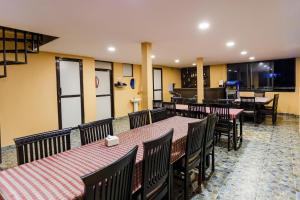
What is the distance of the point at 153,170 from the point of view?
58.8 inches

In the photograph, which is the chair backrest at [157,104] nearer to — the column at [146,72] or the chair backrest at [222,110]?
the column at [146,72]

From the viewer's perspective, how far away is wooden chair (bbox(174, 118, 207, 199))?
200 cm

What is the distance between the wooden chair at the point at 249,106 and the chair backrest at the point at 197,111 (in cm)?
232

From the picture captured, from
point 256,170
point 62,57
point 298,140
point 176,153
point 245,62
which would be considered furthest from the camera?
point 245,62

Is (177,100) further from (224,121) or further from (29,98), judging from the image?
(29,98)

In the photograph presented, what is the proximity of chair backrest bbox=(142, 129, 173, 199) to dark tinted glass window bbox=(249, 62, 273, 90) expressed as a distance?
770 centimetres

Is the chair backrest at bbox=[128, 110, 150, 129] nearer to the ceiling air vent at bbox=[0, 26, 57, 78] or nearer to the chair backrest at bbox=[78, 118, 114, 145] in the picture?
the chair backrest at bbox=[78, 118, 114, 145]

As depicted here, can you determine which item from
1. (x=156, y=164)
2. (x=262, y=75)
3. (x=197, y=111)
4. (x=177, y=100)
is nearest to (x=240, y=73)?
(x=262, y=75)

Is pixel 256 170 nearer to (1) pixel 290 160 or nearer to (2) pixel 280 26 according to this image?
(1) pixel 290 160

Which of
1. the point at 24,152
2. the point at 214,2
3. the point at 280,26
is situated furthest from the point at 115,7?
the point at 280,26

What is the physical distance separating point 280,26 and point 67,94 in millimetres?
5246

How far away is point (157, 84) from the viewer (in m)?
8.93

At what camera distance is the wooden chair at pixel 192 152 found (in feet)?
6.55

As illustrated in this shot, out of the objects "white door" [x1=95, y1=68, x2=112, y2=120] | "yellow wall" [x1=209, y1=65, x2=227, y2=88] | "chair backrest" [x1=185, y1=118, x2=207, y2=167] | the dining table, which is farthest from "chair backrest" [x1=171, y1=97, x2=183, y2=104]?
"yellow wall" [x1=209, y1=65, x2=227, y2=88]
